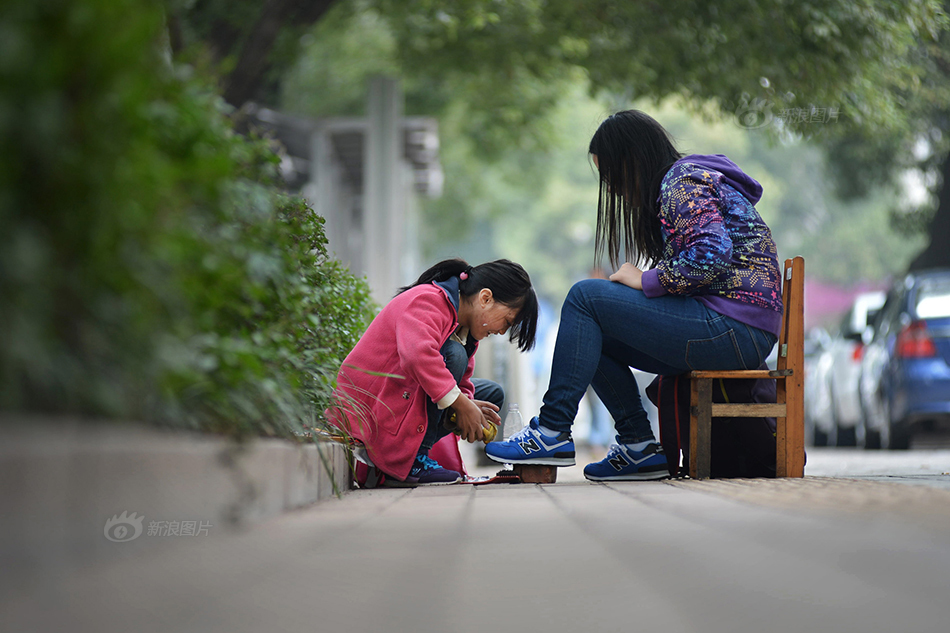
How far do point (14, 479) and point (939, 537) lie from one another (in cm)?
183

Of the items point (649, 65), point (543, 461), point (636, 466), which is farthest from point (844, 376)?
point (543, 461)

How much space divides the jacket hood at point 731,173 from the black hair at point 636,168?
152mm

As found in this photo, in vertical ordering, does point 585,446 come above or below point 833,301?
below

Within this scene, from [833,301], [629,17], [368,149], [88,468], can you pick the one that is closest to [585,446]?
[368,149]

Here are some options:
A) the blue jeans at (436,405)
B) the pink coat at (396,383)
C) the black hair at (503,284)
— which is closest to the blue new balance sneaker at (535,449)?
the blue jeans at (436,405)

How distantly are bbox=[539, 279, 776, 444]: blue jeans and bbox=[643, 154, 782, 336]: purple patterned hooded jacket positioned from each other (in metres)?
0.06

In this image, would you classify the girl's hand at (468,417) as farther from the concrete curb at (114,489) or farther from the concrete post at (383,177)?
the concrete post at (383,177)

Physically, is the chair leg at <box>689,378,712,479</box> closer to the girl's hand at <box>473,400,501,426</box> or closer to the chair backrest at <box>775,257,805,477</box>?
the chair backrest at <box>775,257,805,477</box>

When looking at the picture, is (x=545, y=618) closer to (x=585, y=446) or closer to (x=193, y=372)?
(x=193, y=372)

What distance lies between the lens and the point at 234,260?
2066 mm

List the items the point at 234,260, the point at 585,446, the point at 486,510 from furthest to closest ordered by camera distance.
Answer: the point at 585,446, the point at 486,510, the point at 234,260

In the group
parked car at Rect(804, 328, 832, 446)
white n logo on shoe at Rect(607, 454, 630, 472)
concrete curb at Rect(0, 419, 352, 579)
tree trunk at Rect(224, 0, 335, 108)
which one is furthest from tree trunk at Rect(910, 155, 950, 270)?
concrete curb at Rect(0, 419, 352, 579)

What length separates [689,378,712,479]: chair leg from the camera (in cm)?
407

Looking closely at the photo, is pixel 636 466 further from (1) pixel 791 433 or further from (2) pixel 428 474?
(2) pixel 428 474
